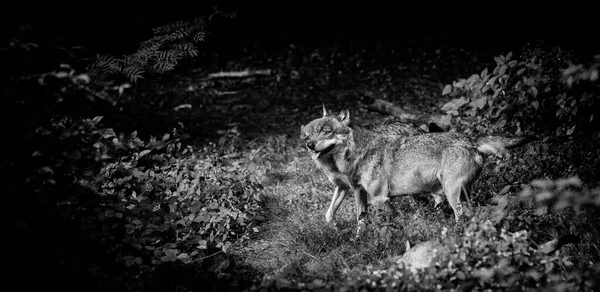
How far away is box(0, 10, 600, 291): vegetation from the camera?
132 inches

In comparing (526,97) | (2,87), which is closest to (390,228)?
(526,97)

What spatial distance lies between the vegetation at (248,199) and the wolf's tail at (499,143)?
1.90 feet

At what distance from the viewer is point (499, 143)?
5.05 m

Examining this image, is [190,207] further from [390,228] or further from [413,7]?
[413,7]

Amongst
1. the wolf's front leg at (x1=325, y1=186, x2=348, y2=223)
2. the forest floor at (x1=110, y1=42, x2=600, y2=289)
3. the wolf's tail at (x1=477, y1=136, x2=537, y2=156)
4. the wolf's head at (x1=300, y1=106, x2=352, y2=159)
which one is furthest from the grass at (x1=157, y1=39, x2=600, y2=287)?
the wolf's head at (x1=300, y1=106, x2=352, y2=159)

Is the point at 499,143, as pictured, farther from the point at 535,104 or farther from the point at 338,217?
the point at 338,217

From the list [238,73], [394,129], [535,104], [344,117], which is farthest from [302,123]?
[535,104]

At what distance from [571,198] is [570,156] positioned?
3.33 metres

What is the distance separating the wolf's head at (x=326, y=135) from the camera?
5.85 metres

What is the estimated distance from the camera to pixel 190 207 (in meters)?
5.66

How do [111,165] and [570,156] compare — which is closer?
[570,156]

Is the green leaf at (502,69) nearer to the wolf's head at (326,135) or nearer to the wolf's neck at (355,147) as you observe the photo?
the wolf's neck at (355,147)

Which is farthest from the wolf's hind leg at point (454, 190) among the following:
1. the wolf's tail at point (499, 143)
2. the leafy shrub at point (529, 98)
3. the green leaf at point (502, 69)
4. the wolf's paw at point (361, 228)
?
the green leaf at point (502, 69)

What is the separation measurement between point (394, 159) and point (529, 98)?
228 centimetres
